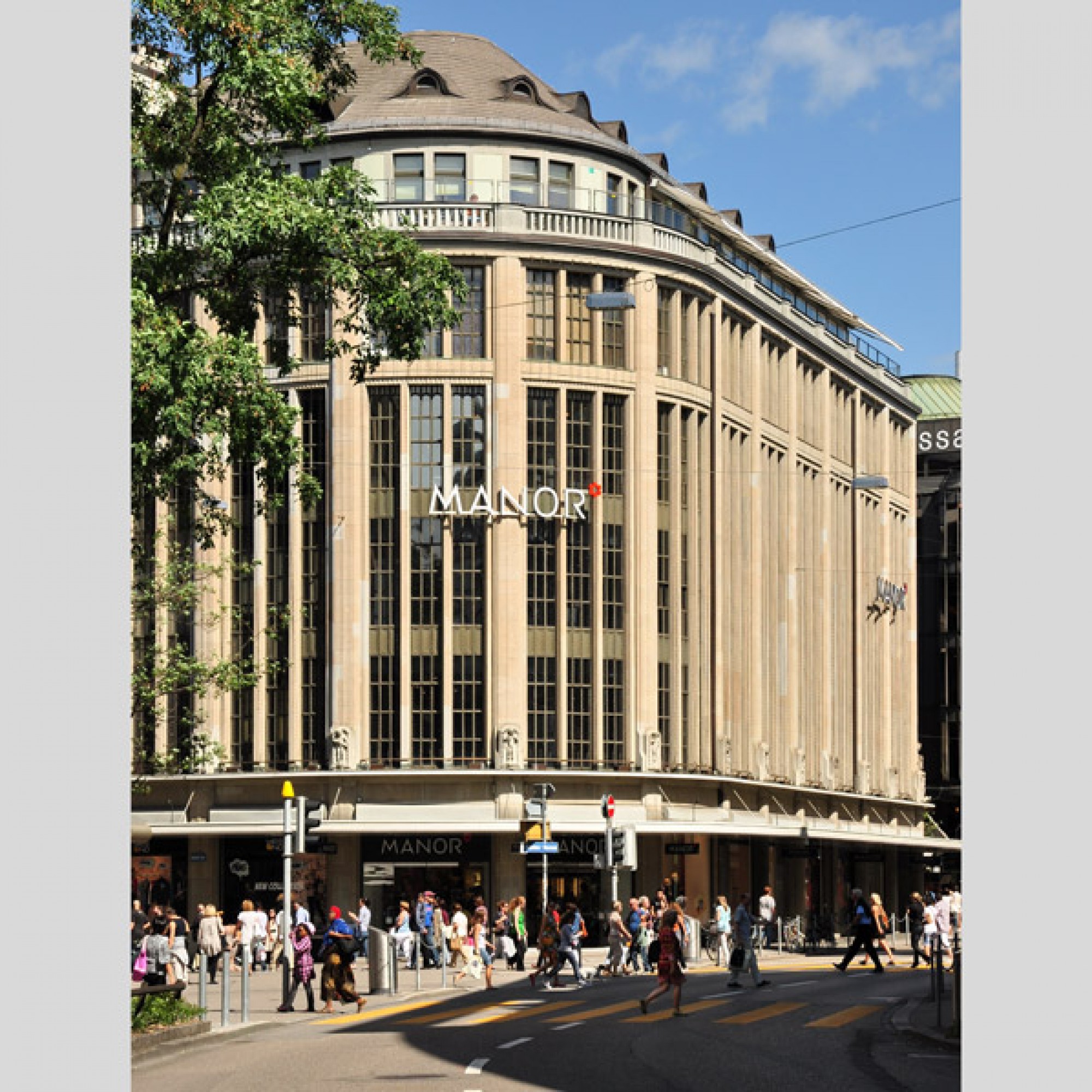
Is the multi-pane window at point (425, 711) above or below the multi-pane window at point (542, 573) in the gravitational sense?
below

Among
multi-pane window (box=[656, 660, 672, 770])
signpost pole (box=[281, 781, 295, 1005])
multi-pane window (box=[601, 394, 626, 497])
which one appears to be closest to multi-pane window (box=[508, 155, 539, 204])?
multi-pane window (box=[601, 394, 626, 497])

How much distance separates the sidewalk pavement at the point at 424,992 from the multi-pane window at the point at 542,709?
20.3 ft

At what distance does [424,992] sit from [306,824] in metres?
8.04

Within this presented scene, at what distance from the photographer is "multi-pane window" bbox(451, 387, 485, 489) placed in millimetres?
64062

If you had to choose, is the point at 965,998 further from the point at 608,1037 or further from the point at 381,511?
the point at 381,511

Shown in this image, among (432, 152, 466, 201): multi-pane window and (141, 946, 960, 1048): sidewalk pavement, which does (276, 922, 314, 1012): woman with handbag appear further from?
(432, 152, 466, 201): multi-pane window

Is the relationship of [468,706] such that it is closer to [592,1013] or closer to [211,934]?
[211,934]

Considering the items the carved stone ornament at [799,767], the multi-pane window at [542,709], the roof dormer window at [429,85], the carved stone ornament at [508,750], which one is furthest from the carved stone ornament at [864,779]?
the roof dormer window at [429,85]

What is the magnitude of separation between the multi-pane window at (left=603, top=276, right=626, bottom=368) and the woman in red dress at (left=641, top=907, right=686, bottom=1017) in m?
36.6

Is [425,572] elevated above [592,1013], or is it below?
above

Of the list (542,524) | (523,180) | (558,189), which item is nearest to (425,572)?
(542,524)

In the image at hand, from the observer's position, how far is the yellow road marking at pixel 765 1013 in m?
29.4

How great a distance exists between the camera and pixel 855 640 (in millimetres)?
86062

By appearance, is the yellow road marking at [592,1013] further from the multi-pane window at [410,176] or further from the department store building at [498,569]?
the multi-pane window at [410,176]
